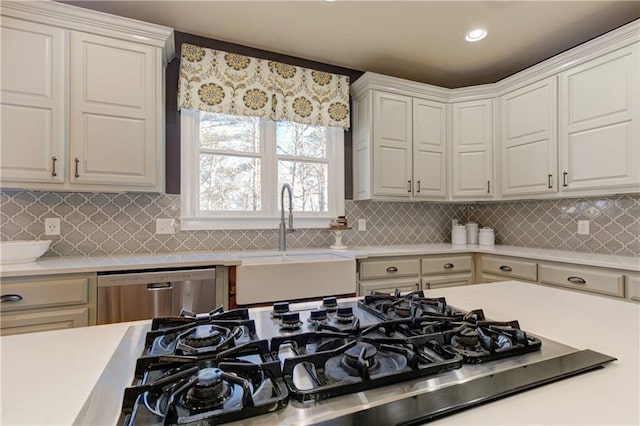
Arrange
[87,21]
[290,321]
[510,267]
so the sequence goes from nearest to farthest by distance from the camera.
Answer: [290,321] → [87,21] → [510,267]

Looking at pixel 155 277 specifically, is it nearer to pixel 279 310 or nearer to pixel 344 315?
pixel 279 310

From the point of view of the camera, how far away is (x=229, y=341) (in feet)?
2.28

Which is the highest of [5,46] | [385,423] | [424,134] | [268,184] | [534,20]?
[534,20]

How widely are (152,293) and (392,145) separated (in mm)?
2255

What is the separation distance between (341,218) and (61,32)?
7.56ft

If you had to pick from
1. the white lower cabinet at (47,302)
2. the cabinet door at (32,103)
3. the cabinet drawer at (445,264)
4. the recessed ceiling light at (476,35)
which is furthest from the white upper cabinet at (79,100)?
the recessed ceiling light at (476,35)

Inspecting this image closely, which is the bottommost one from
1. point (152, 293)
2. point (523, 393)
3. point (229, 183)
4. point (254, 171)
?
point (152, 293)

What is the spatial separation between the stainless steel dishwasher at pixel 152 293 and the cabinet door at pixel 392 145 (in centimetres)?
167

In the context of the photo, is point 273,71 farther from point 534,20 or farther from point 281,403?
point 281,403

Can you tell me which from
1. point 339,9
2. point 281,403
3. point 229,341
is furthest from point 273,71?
point 281,403

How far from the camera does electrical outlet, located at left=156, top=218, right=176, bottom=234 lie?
2473 millimetres

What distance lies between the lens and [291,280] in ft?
6.66

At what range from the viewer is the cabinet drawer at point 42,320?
1.63m

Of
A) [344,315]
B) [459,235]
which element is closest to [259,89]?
[344,315]
